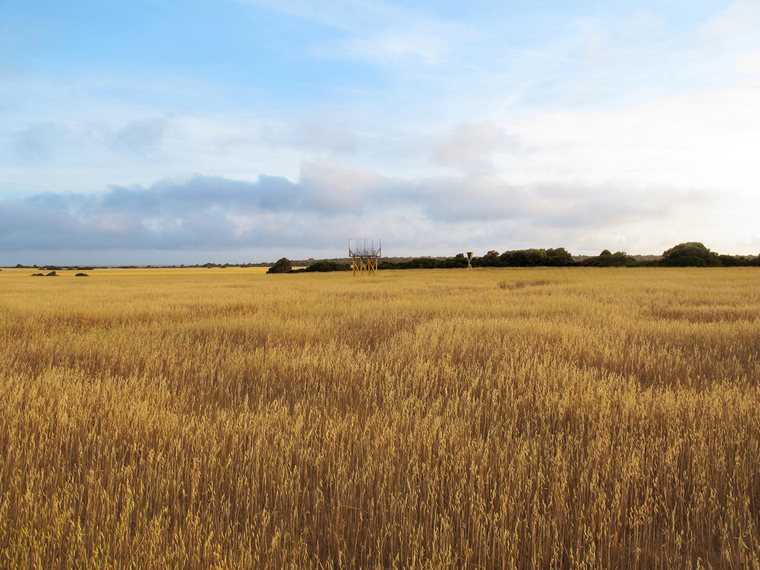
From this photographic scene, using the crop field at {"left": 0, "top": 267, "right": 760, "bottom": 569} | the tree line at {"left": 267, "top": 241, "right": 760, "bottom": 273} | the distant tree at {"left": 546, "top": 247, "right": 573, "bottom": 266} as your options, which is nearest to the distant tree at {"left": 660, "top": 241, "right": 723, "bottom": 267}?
the tree line at {"left": 267, "top": 241, "right": 760, "bottom": 273}

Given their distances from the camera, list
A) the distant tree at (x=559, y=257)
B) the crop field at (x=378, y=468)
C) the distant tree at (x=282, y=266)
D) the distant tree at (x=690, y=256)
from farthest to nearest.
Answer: the distant tree at (x=282, y=266) < the distant tree at (x=559, y=257) < the distant tree at (x=690, y=256) < the crop field at (x=378, y=468)

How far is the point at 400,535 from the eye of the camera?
1896 mm

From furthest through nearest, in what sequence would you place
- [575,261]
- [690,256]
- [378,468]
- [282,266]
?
[282,266] → [575,261] → [690,256] → [378,468]

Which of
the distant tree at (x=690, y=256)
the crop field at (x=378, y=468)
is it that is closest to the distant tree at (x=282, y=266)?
the distant tree at (x=690, y=256)

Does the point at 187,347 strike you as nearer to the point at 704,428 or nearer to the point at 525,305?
the point at 704,428

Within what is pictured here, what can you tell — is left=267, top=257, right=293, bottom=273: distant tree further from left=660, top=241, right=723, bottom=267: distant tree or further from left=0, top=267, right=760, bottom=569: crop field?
left=0, top=267, right=760, bottom=569: crop field

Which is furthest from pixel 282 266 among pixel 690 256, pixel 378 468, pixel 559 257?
pixel 378 468

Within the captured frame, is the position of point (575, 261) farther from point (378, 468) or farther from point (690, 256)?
point (378, 468)

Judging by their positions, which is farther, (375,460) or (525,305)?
(525,305)

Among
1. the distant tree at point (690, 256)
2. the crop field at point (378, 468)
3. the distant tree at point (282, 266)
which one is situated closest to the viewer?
the crop field at point (378, 468)

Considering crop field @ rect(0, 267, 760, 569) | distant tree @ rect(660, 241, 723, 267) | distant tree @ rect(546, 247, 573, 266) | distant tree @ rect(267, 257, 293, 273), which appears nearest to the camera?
→ crop field @ rect(0, 267, 760, 569)

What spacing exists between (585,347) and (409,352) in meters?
2.91

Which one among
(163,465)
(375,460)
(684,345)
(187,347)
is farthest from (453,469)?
(684,345)

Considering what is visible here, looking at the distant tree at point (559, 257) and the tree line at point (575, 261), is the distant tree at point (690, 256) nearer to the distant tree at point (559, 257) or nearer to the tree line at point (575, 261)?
the tree line at point (575, 261)
